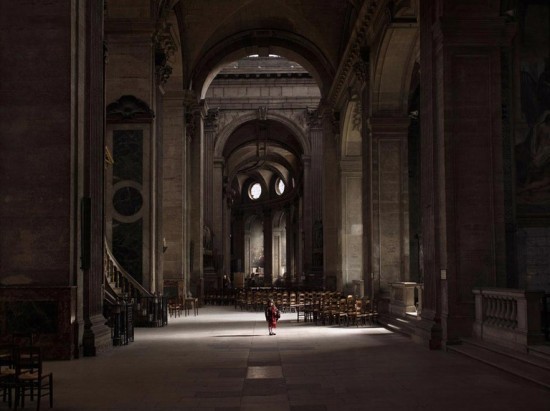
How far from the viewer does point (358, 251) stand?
32.3 metres

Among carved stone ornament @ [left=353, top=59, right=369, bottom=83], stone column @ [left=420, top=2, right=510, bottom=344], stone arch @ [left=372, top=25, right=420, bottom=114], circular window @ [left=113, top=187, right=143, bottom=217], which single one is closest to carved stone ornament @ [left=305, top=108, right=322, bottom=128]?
carved stone ornament @ [left=353, top=59, right=369, bottom=83]

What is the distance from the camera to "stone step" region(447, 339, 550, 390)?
33.9ft

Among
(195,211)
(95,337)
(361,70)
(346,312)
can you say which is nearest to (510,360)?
(95,337)

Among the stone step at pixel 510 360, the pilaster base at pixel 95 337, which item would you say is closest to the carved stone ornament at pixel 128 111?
the pilaster base at pixel 95 337

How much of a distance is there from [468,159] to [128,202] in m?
11.1

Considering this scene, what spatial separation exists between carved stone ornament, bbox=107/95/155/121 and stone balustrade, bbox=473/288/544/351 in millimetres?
12096

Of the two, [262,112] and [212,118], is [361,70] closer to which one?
[262,112]

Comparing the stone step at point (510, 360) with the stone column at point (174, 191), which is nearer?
the stone step at point (510, 360)

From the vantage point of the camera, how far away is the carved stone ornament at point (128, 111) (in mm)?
22453

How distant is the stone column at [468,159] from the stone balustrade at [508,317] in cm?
61

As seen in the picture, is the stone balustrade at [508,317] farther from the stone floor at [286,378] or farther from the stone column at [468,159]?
the stone floor at [286,378]

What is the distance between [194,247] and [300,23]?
11798 mm

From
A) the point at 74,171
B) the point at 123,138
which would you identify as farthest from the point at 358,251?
the point at 74,171

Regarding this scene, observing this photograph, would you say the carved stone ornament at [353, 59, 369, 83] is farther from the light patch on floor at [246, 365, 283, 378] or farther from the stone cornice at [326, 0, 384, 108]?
the light patch on floor at [246, 365, 283, 378]
